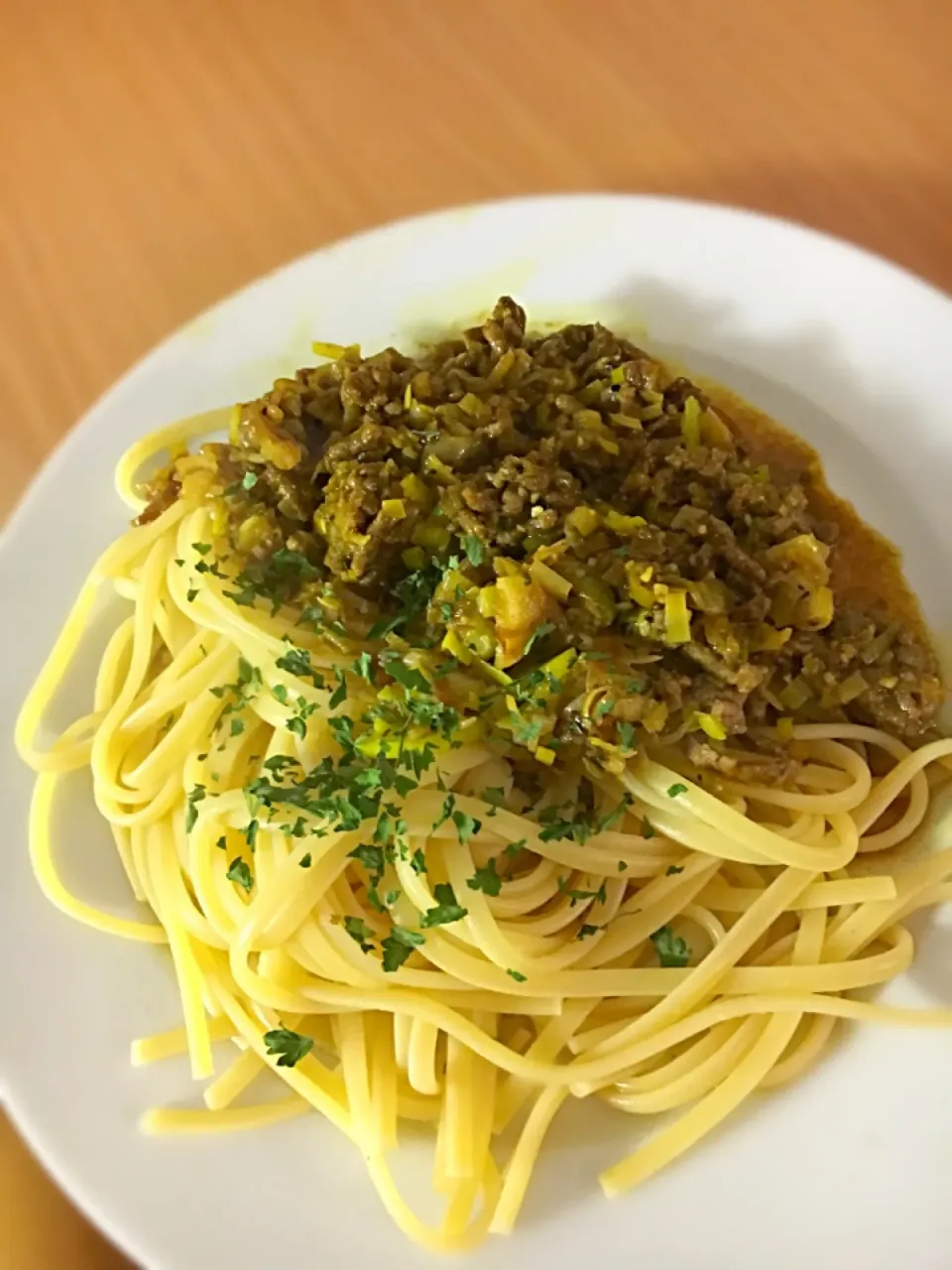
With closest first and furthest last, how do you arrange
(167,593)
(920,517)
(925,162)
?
1. (920,517)
2. (167,593)
3. (925,162)

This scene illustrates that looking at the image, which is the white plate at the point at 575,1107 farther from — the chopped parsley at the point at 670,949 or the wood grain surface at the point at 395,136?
the wood grain surface at the point at 395,136

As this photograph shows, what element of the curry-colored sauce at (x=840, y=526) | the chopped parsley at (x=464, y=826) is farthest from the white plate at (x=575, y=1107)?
the chopped parsley at (x=464, y=826)

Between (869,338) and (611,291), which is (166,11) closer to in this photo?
(611,291)

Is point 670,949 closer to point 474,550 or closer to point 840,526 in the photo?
point 474,550

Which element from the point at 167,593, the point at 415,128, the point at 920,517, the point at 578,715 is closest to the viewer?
the point at 578,715

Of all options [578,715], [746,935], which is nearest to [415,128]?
[578,715]

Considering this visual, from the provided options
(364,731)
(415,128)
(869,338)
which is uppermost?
(415,128)

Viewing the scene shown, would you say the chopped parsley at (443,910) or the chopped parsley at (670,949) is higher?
the chopped parsley at (443,910)
